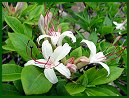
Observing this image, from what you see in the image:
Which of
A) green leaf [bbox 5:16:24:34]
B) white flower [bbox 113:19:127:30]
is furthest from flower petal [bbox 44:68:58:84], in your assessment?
white flower [bbox 113:19:127:30]

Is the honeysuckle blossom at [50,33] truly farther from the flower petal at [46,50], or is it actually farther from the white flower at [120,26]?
the white flower at [120,26]

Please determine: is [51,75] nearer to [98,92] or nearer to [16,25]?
[98,92]

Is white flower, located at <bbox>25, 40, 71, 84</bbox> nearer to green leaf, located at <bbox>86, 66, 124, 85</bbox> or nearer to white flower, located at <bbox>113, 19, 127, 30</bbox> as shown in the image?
green leaf, located at <bbox>86, 66, 124, 85</bbox>

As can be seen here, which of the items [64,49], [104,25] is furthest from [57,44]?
[104,25]

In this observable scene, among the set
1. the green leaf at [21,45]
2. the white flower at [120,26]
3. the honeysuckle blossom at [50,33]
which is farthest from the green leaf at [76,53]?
the white flower at [120,26]

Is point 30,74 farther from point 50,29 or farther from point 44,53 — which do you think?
point 50,29

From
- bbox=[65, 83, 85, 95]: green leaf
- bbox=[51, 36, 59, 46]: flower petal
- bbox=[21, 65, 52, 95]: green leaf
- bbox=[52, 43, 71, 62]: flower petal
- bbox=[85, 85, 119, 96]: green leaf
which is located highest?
bbox=[51, 36, 59, 46]: flower petal

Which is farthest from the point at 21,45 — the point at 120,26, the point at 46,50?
the point at 120,26
